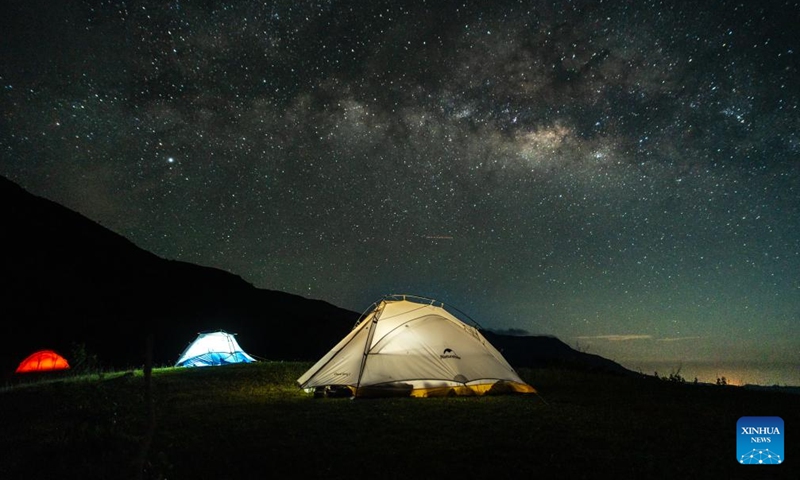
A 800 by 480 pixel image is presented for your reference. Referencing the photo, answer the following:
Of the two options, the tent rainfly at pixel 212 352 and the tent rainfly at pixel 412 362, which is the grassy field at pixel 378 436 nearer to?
the tent rainfly at pixel 412 362

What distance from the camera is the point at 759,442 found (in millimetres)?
5559

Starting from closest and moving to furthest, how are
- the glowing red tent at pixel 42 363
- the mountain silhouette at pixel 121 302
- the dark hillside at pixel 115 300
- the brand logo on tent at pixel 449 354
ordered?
1. the brand logo on tent at pixel 449 354
2. the glowing red tent at pixel 42 363
3. the mountain silhouette at pixel 121 302
4. the dark hillside at pixel 115 300

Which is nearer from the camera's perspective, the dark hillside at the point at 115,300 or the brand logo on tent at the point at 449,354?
the brand logo on tent at the point at 449,354

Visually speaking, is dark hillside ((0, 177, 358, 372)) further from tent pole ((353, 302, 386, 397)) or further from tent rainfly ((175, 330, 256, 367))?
tent pole ((353, 302, 386, 397))

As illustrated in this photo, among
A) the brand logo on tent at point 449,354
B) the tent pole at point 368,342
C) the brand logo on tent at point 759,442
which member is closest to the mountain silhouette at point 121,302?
the tent pole at point 368,342

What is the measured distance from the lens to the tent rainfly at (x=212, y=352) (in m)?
19.8

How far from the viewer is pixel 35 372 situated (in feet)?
70.4

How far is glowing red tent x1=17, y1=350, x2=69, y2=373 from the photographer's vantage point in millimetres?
21625

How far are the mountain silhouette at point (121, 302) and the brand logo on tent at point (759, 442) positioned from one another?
1689 inches

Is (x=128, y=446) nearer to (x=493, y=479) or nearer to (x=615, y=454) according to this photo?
(x=493, y=479)

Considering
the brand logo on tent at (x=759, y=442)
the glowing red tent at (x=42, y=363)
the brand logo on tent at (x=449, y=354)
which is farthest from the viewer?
the glowing red tent at (x=42, y=363)

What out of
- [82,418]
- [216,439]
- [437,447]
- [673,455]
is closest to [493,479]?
[437,447]

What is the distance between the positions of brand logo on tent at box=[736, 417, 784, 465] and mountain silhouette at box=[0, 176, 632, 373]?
141 ft

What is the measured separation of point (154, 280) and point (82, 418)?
7965cm
